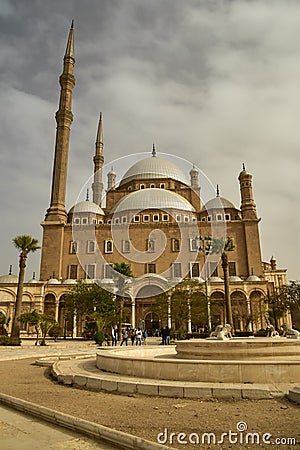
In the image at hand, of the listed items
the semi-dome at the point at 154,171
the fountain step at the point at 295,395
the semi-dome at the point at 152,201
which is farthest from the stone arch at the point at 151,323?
the fountain step at the point at 295,395

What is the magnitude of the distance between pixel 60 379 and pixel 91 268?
109ft

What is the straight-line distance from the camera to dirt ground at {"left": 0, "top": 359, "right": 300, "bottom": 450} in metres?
3.87

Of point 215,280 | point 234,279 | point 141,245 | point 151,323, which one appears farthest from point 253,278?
point 141,245

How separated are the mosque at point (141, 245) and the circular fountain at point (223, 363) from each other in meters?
27.6

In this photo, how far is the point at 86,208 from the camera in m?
44.9

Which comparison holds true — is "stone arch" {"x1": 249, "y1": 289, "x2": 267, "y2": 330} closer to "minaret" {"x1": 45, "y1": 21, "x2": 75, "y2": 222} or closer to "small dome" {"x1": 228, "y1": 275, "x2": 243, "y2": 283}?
"small dome" {"x1": 228, "y1": 275, "x2": 243, "y2": 283}

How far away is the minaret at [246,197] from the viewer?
41.7 m

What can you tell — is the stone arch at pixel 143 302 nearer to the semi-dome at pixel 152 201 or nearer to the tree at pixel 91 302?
the tree at pixel 91 302

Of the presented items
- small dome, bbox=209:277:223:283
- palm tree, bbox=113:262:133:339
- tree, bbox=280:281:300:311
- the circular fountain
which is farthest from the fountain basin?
small dome, bbox=209:277:223:283

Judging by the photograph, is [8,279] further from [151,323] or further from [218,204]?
[218,204]

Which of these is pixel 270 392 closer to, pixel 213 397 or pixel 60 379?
pixel 213 397

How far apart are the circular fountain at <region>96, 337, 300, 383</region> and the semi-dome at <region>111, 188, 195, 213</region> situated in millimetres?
34057

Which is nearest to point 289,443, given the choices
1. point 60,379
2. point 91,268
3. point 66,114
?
point 60,379

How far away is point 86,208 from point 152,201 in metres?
8.47
